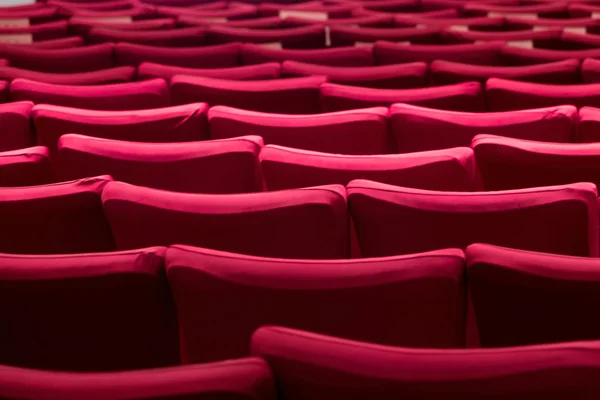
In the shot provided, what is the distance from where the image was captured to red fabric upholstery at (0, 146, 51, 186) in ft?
1.74

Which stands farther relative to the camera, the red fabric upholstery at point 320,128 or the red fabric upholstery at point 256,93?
the red fabric upholstery at point 256,93

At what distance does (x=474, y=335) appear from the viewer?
42 cm

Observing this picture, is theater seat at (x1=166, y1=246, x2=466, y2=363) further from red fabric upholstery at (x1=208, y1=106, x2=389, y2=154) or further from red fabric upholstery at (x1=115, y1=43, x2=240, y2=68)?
red fabric upholstery at (x1=115, y1=43, x2=240, y2=68)

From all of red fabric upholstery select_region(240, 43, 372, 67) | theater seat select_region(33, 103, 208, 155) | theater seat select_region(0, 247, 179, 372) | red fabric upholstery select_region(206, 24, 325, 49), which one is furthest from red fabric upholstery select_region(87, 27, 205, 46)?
theater seat select_region(0, 247, 179, 372)

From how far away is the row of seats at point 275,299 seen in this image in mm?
359

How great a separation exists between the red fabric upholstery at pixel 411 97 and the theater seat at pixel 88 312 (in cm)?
34

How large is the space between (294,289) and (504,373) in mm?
117

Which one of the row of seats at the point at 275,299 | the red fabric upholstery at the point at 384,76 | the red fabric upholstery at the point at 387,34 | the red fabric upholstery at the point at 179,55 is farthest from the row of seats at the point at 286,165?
the red fabric upholstery at the point at 387,34

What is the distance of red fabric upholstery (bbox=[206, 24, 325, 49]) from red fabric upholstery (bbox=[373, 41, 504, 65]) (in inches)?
5.2

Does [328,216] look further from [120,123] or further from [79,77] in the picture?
[79,77]

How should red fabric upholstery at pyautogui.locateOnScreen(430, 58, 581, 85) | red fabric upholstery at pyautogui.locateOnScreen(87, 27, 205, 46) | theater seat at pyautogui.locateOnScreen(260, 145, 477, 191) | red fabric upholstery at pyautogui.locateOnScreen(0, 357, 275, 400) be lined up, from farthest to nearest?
red fabric upholstery at pyautogui.locateOnScreen(87, 27, 205, 46), red fabric upholstery at pyautogui.locateOnScreen(430, 58, 581, 85), theater seat at pyautogui.locateOnScreen(260, 145, 477, 191), red fabric upholstery at pyautogui.locateOnScreen(0, 357, 275, 400)

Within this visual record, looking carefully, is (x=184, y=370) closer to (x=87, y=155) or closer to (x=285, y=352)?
(x=285, y=352)

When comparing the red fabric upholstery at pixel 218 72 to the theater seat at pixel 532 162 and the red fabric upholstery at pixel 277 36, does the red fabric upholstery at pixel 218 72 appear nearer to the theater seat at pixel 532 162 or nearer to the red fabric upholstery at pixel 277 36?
the red fabric upholstery at pixel 277 36

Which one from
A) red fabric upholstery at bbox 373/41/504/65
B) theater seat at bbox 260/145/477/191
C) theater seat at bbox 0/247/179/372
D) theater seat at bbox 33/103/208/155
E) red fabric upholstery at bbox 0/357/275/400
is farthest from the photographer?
red fabric upholstery at bbox 373/41/504/65
